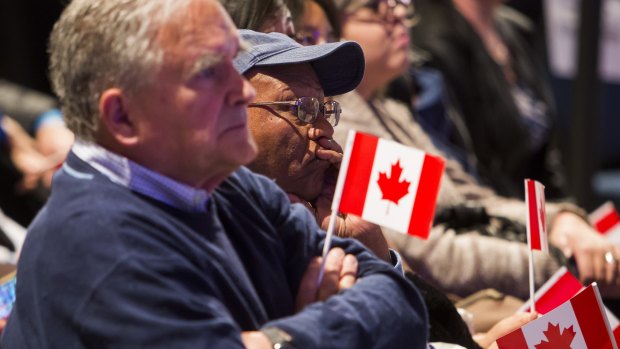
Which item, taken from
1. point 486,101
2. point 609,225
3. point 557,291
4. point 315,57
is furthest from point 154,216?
point 486,101

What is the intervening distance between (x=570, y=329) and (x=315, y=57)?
26.6 inches

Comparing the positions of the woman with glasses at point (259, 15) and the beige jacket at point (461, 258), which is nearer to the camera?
the woman with glasses at point (259, 15)

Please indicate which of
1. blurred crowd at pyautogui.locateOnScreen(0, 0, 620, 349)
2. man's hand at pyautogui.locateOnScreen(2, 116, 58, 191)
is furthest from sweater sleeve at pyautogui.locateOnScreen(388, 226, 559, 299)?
A: man's hand at pyautogui.locateOnScreen(2, 116, 58, 191)

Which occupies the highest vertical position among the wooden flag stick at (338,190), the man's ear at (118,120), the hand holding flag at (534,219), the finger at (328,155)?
the man's ear at (118,120)

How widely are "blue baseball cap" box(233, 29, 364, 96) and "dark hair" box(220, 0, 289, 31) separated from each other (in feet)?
0.99

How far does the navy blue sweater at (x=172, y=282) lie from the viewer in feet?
4.90

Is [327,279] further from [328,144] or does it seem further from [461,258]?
[461,258]

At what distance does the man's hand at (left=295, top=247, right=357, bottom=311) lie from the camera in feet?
5.62

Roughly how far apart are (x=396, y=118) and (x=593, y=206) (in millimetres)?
2444

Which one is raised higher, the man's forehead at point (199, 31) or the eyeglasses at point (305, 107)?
the man's forehead at point (199, 31)

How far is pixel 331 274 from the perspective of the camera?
1728mm

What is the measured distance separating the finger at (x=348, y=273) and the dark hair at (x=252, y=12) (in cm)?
87

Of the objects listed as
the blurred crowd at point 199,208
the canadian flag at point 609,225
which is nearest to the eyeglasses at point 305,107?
the blurred crowd at point 199,208

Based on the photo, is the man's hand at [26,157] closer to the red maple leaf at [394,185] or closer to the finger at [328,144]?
the finger at [328,144]
